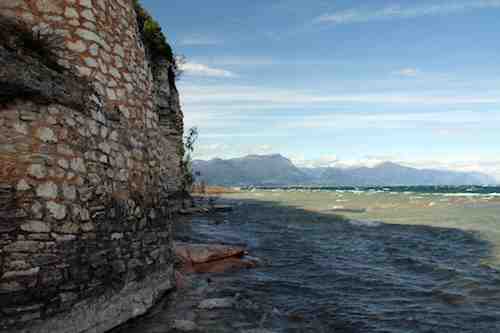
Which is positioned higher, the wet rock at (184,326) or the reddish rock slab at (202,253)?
the reddish rock slab at (202,253)

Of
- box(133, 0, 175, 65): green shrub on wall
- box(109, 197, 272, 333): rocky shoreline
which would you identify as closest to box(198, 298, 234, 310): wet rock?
box(109, 197, 272, 333): rocky shoreline

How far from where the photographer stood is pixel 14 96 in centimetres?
618

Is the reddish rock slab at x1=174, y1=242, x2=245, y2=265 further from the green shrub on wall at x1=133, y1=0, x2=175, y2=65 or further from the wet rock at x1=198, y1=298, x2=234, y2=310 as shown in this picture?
the green shrub on wall at x1=133, y1=0, x2=175, y2=65

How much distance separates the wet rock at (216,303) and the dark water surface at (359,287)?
45cm

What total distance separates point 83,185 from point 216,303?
5.21m

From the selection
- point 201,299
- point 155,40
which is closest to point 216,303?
point 201,299

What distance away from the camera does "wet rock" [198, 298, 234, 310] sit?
10.2 metres

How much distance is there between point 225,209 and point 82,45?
135ft

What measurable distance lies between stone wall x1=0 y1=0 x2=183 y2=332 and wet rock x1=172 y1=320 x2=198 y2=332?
78cm

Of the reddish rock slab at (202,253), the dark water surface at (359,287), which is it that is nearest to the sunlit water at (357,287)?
the dark water surface at (359,287)

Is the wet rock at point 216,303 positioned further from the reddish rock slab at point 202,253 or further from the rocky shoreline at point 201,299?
the reddish rock slab at point 202,253

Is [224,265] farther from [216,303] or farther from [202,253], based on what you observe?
[216,303]

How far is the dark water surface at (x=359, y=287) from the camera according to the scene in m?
9.52

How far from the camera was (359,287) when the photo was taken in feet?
43.0
